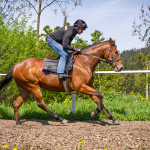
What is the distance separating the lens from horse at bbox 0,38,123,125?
5.62 metres

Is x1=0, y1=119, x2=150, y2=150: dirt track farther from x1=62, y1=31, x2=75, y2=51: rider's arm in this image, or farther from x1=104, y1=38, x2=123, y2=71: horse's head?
x1=62, y1=31, x2=75, y2=51: rider's arm

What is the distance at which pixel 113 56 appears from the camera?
18.8ft

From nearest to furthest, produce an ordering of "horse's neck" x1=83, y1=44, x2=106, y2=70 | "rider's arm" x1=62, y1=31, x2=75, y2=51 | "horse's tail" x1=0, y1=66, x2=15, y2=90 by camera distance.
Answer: "rider's arm" x1=62, y1=31, x2=75, y2=51, "horse's neck" x1=83, y1=44, x2=106, y2=70, "horse's tail" x1=0, y1=66, x2=15, y2=90

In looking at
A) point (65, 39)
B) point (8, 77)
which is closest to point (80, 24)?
point (65, 39)

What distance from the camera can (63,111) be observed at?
22.8 ft

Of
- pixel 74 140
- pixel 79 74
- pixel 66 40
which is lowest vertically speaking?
pixel 74 140

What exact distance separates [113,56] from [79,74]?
→ 3.27 ft

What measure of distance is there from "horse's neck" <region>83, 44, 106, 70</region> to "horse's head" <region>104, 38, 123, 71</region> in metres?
0.13

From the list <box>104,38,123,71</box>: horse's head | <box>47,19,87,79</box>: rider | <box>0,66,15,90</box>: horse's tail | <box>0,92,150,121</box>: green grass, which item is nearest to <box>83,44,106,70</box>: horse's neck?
<box>104,38,123,71</box>: horse's head

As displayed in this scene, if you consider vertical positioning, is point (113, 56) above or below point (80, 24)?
below

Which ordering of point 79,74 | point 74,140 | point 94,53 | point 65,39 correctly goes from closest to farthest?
point 74,140 → point 65,39 → point 79,74 → point 94,53

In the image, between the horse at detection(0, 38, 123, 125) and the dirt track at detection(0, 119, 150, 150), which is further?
the horse at detection(0, 38, 123, 125)

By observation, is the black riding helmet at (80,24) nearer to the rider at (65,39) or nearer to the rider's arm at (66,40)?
the rider at (65,39)

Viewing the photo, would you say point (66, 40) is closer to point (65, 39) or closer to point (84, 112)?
point (65, 39)
